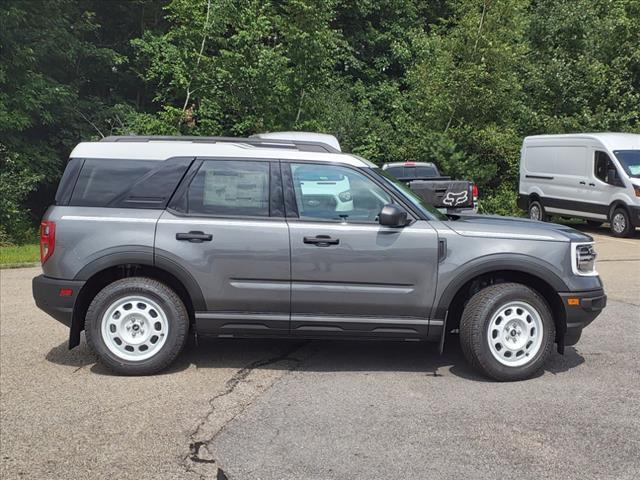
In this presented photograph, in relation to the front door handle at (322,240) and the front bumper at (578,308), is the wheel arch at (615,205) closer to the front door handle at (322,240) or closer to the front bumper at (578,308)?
the front bumper at (578,308)

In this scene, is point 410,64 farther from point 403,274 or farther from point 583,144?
point 403,274

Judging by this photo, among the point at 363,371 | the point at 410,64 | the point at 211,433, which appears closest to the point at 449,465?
the point at 211,433

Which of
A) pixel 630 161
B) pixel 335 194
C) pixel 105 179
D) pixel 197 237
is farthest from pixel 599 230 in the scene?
pixel 105 179

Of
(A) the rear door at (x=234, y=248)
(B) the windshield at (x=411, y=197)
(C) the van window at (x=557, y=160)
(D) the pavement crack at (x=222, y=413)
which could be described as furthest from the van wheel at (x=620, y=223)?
(A) the rear door at (x=234, y=248)

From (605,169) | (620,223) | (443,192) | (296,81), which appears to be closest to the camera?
(443,192)

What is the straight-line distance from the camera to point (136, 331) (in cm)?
562

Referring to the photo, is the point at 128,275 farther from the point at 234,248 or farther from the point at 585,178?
the point at 585,178

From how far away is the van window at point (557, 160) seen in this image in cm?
1764

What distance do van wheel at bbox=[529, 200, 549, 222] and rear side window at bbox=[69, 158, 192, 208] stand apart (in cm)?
1553

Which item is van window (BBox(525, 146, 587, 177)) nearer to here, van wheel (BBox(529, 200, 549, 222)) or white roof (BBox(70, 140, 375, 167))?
van wheel (BBox(529, 200, 549, 222))

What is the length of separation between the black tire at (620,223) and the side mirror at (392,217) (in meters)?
12.5

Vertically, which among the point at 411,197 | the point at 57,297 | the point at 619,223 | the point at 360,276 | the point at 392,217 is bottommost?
the point at 619,223

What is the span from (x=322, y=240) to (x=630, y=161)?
531 inches

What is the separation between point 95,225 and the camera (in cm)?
555
